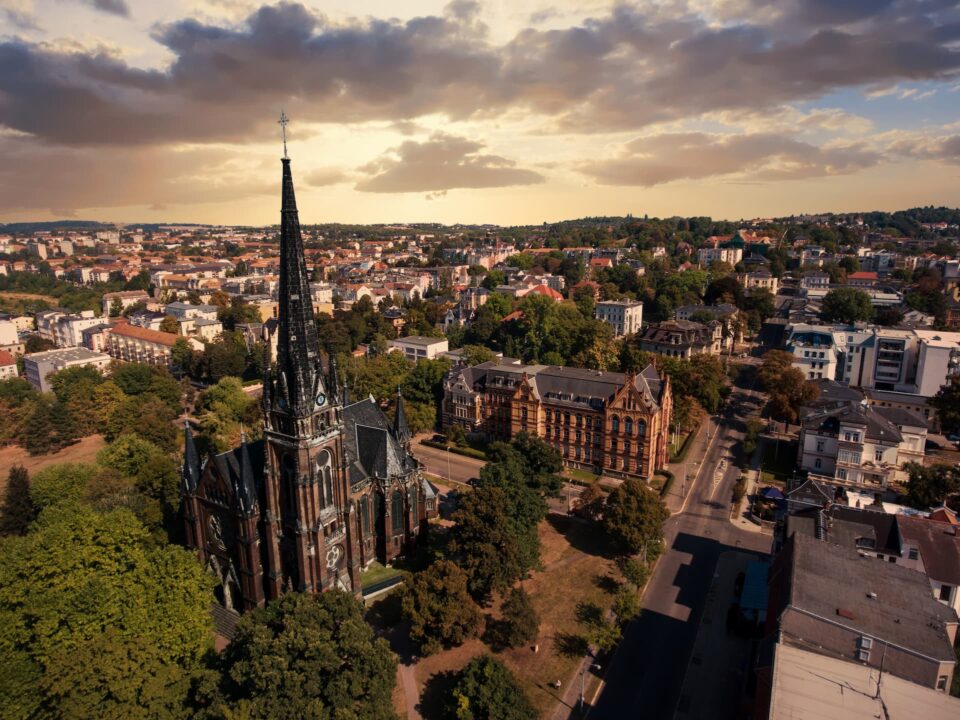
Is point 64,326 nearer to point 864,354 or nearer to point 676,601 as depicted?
point 676,601

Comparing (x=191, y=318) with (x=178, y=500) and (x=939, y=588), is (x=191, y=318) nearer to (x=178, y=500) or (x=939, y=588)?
(x=178, y=500)

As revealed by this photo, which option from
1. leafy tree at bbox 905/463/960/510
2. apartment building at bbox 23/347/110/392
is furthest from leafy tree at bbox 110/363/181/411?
leafy tree at bbox 905/463/960/510

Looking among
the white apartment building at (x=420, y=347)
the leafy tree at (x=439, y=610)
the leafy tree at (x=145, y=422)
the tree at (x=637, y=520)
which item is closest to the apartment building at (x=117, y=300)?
the leafy tree at (x=145, y=422)

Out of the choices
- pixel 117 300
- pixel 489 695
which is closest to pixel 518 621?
pixel 489 695

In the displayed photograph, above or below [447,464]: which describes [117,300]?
above

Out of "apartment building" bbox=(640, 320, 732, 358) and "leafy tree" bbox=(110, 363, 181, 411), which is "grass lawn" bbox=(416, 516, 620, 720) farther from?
"leafy tree" bbox=(110, 363, 181, 411)

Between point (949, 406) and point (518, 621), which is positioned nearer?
point (518, 621)

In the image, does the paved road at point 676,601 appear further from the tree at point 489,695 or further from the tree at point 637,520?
the tree at point 489,695
